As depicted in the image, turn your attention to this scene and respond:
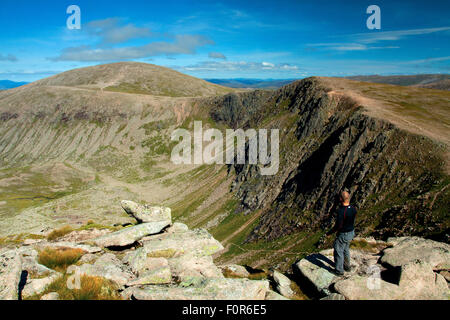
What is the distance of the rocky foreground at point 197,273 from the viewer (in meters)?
11.9

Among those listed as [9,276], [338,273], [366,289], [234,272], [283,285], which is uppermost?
[9,276]

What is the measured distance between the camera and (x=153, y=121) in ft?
569

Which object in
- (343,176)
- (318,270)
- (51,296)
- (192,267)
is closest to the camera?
(51,296)

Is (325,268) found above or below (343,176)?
below

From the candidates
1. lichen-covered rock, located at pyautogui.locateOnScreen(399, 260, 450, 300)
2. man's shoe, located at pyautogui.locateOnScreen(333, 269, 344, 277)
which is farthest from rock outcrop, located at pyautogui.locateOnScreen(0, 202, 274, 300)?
lichen-covered rock, located at pyautogui.locateOnScreen(399, 260, 450, 300)

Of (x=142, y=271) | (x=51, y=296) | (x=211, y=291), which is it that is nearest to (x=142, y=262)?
(x=142, y=271)

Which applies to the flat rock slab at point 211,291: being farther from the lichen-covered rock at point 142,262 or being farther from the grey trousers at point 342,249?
the grey trousers at point 342,249

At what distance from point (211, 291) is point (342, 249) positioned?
24.3 feet

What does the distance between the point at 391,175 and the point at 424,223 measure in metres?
13.2

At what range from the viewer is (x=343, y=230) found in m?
13.7

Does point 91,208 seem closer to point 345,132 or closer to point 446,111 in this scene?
point 345,132

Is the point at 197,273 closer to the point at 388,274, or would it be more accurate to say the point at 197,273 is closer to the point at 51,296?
the point at 51,296

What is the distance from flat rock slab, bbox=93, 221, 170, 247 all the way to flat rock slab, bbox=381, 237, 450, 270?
54.8ft

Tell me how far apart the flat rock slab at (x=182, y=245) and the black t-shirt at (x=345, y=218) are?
31.0 ft
